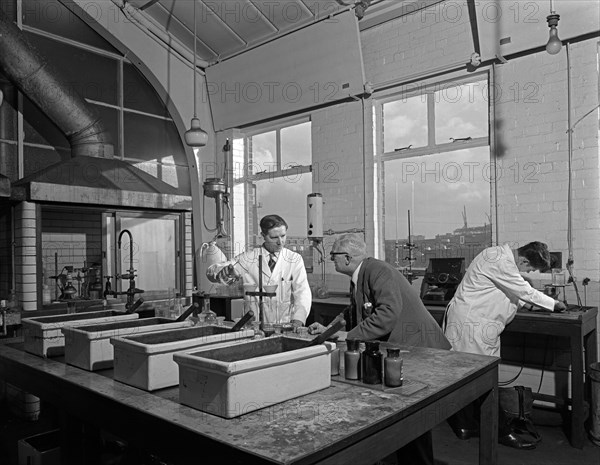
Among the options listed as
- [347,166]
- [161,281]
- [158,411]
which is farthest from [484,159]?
[158,411]

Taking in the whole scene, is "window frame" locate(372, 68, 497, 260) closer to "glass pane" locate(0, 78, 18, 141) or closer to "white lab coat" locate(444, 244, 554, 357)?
"white lab coat" locate(444, 244, 554, 357)

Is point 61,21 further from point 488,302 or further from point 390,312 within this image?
point 488,302

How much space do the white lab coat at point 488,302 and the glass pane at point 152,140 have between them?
14.1 ft

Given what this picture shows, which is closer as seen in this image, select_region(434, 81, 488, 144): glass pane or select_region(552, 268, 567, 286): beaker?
select_region(552, 268, 567, 286): beaker

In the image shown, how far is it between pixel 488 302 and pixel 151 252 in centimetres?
360

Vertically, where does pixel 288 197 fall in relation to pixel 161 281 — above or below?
above

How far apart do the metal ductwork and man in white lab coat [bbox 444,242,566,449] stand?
3.69m

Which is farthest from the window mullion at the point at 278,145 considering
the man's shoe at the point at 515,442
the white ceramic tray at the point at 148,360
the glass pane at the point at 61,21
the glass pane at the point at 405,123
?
the white ceramic tray at the point at 148,360

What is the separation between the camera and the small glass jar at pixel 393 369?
5.77 feet

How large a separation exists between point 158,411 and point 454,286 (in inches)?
129

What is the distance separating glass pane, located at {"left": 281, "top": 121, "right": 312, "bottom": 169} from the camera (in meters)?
6.14

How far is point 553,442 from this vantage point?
346 centimetres

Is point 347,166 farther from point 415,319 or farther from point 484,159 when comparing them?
point 415,319

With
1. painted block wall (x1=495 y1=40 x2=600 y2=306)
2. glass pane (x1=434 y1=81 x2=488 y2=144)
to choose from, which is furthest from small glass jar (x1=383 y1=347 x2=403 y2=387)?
glass pane (x1=434 y1=81 x2=488 y2=144)
